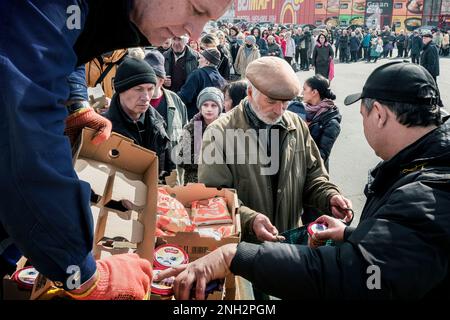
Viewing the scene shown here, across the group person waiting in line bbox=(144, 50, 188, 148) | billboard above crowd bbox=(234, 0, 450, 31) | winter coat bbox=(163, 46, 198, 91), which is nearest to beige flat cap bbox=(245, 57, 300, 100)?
person waiting in line bbox=(144, 50, 188, 148)

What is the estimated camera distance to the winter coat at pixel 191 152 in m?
4.04

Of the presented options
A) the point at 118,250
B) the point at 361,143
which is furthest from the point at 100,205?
the point at 361,143

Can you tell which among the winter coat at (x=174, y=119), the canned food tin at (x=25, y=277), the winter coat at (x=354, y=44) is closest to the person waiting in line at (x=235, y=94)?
the winter coat at (x=174, y=119)

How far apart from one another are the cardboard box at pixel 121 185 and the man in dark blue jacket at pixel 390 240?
8.5 inches

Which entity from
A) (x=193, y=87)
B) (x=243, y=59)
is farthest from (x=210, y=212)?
(x=243, y=59)

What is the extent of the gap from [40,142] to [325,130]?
3.77m

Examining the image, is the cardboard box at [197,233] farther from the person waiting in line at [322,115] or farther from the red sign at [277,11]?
the red sign at [277,11]

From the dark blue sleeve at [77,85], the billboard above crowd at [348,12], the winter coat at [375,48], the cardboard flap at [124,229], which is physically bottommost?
the winter coat at [375,48]

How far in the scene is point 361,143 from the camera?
845 centimetres

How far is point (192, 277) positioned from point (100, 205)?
0.50 metres

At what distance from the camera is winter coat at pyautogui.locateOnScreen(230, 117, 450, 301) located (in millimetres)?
1421

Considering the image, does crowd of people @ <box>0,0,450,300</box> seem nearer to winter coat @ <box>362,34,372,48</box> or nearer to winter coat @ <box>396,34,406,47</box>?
winter coat @ <box>362,34,372,48</box>

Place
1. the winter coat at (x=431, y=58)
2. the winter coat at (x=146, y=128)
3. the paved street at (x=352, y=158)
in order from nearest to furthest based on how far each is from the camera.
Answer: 1. the winter coat at (x=146, y=128)
2. the paved street at (x=352, y=158)
3. the winter coat at (x=431, y=58)
